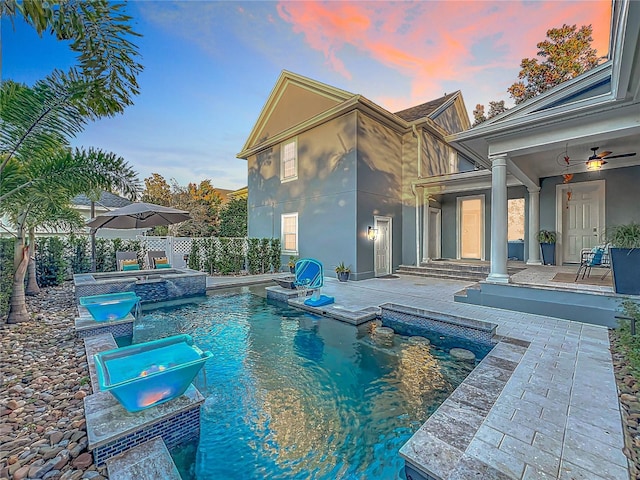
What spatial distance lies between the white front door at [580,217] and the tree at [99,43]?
10.6 m

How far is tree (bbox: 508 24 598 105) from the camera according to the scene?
50.5 ft

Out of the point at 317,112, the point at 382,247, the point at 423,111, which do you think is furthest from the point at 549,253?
the point at 317,112

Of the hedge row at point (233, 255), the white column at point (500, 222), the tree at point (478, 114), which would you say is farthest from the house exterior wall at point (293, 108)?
the tree at point (478, 114)

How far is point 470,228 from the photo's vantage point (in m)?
10.9

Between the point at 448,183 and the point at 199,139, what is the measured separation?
12.9 meters

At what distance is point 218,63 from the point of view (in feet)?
29.6

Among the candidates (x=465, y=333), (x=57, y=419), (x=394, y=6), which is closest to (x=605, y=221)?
(x=465, y=333)

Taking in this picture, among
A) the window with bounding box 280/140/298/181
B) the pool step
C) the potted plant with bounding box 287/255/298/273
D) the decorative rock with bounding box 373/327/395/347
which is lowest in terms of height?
the decorative rock with bounding box 373/327/395/347

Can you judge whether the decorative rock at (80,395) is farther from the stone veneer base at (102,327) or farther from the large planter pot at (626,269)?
the large planter pot at (626,269)

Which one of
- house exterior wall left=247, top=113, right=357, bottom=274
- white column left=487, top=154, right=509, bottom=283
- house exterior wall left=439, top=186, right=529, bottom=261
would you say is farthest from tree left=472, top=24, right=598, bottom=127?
white column left=487, top=154, right=509, bottom=283

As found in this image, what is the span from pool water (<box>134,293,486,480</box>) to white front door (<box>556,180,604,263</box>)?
7.33m

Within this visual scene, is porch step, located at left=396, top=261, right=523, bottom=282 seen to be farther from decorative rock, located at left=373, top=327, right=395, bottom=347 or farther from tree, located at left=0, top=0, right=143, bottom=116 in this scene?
tree, located at left=0, top=0, right=143, bottom=116

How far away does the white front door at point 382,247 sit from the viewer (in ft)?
32.4

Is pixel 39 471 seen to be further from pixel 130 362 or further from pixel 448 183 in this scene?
pixel 448 183
